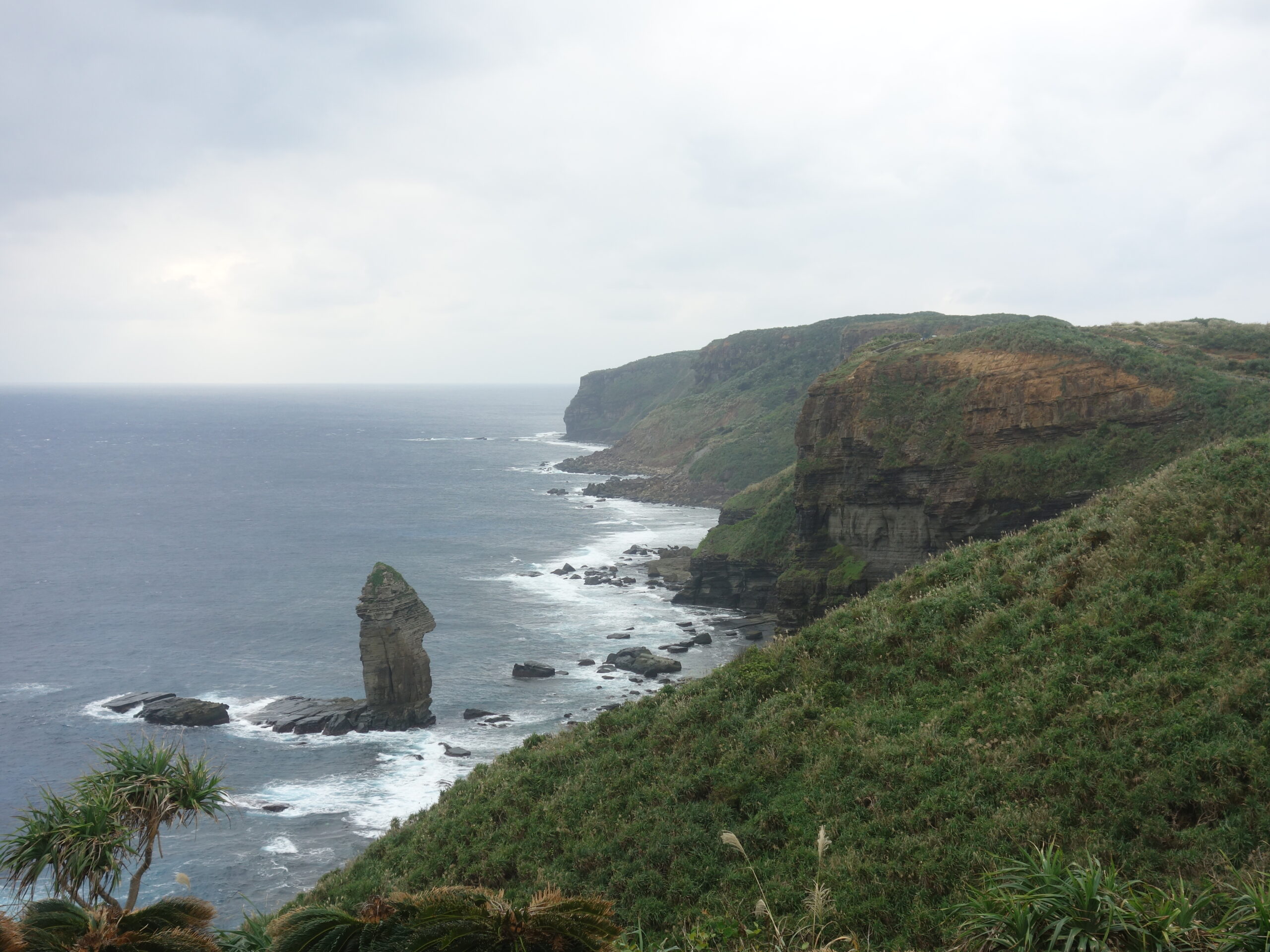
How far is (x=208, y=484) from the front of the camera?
437ft

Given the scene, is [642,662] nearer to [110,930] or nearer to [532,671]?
[532,671]

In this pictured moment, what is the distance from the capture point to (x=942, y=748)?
590 inches

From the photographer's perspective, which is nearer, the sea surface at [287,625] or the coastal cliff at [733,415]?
the sea surface at [287,625]

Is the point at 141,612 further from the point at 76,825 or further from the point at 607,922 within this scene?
the point at 607,922

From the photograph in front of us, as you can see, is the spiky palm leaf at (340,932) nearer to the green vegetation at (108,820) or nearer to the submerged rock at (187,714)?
the green vegetation at (108,820)

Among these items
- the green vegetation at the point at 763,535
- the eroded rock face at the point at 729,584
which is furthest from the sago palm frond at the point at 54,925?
the eroded rock face at the point at 729,584

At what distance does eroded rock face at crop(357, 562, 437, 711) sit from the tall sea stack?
3 cm

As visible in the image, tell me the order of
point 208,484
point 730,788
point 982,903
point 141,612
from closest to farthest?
point 982,903 → point 730,788 → point 141,612 → point 208,484

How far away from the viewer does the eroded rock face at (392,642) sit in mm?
44531

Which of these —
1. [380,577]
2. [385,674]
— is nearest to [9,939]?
[380,577]

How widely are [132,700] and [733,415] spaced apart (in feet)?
352

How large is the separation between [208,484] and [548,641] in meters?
95.8

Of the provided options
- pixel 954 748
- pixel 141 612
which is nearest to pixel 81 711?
pixel 141 612

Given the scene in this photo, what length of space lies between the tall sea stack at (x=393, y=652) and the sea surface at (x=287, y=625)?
4.33ft
